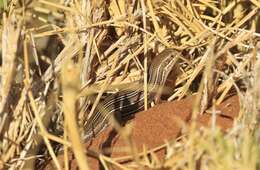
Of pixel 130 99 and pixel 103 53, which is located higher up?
pixel 103 53

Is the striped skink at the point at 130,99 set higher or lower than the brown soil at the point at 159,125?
higher

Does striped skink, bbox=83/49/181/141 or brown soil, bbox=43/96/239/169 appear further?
striped skink, bbox=83/49/181/141

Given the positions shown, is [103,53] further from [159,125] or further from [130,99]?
[159,125]

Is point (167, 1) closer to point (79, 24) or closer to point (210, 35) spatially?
point (210, 35)

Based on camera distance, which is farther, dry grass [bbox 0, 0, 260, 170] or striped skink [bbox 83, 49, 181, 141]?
striped skink [bbox 83, 49, 181, 141]

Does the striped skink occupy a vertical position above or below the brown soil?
above

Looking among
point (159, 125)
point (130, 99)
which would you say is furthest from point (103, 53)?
point (159, 125)
